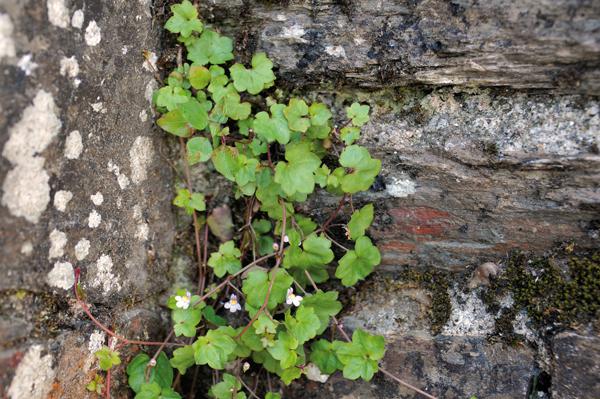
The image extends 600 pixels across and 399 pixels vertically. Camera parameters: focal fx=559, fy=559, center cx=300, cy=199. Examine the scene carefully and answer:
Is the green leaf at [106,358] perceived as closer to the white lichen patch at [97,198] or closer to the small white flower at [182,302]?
the small white flower at [182,302]

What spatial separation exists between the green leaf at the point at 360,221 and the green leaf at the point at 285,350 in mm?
496

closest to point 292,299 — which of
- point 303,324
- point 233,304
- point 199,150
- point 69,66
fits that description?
point 303,324

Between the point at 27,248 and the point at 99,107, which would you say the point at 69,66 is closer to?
the point at 99,107

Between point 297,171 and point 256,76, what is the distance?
426 mm

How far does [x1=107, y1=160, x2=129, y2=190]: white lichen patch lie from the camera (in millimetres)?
2186

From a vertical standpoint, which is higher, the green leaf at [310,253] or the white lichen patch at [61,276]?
the white lichen patch at [61,276]

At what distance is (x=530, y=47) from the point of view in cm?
196

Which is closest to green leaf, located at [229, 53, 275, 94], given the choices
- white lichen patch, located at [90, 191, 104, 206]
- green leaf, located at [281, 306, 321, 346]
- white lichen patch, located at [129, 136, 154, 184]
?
white lichen patch, located at [129, 136, 154, 184]

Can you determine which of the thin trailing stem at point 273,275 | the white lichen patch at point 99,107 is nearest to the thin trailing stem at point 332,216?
the thin trailing stem at point 273,275

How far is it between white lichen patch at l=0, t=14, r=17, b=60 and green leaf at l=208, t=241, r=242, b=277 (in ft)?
3.72

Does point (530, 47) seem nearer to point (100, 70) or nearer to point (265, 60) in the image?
point (265, 60)

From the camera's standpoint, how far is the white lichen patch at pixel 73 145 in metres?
1.94

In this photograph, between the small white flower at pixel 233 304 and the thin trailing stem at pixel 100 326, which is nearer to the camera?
the thin trailing stem at pixel 100 326

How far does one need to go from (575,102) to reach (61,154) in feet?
5.97
